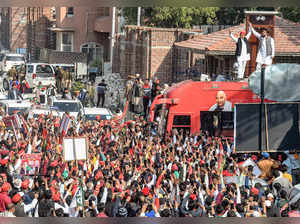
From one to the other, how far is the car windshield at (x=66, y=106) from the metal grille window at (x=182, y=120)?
3.23 metres

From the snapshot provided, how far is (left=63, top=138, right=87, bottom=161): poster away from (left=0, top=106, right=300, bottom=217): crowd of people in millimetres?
218

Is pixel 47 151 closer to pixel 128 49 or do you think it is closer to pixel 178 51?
pixel 178 51

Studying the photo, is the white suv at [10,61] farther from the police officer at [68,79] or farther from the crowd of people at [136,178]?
the crowd of people at [136,178]

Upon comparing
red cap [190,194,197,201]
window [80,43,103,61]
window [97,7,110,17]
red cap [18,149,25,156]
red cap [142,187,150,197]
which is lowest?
red cap [18,149,25,156]

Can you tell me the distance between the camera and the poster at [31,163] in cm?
1012

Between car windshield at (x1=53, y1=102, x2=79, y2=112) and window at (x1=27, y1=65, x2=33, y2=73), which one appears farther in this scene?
window at (x1=27, y1=65, x2=33, y2=73)

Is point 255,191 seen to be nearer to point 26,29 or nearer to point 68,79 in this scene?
point 68,79

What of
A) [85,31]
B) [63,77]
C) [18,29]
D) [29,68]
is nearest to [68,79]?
[63,77]

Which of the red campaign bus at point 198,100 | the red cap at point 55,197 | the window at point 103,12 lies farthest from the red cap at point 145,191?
the window at point 103,12

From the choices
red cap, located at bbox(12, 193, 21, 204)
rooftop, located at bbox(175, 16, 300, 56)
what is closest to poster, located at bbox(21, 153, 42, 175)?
red cap, located at bbox(12, 193, 21, 204)

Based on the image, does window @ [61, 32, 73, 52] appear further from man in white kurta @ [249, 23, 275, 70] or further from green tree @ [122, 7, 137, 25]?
man in white kurta @ [249, 23, 275, 70]

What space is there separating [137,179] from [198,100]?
650cm

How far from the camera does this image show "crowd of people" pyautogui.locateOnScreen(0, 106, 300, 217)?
6.79 metres

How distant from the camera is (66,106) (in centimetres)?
1681
